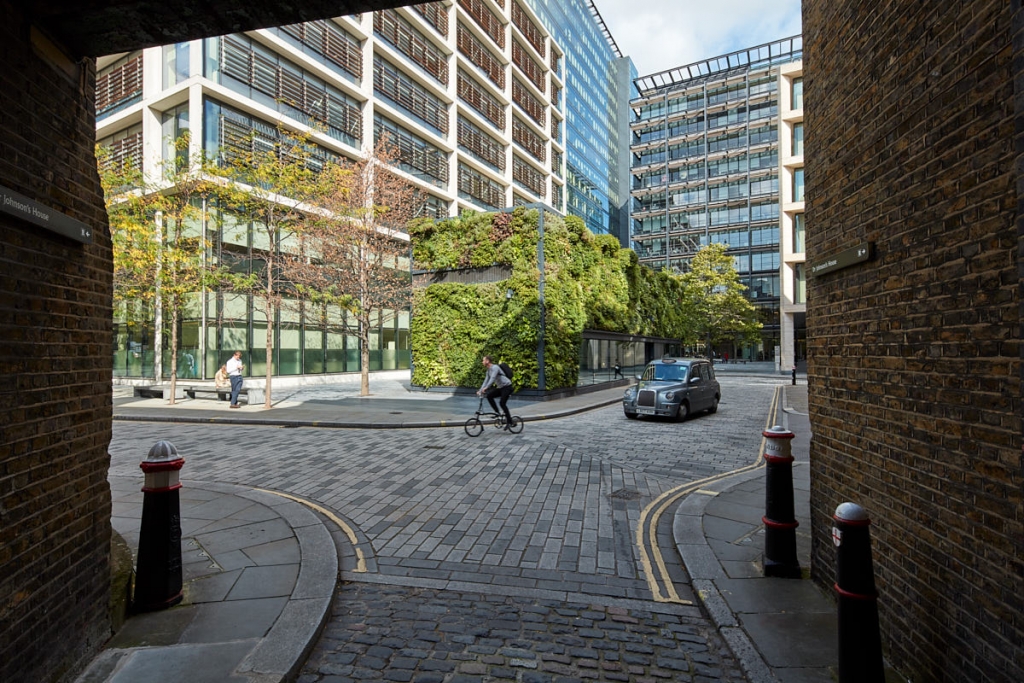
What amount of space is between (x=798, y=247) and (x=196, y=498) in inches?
1660

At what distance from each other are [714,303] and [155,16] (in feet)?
148

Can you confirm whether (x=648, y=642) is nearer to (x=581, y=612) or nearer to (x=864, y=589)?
(x=581, y=612)

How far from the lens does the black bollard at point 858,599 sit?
2.46 m

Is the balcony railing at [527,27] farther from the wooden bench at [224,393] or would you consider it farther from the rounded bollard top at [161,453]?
A: the rounded bollard top at [161,453]

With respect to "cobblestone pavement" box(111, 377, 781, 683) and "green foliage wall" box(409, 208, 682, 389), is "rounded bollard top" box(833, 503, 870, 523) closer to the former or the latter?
"cobblestone pavement" box(111, 377, 781, 683)

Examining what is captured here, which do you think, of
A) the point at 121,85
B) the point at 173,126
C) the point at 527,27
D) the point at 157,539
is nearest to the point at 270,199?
the point at 173,126

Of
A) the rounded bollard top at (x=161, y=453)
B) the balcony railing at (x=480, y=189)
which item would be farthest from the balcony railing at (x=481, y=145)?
the rounded bollard top at (x=161, y=453)

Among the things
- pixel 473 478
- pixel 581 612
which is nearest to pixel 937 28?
pixel 581 612

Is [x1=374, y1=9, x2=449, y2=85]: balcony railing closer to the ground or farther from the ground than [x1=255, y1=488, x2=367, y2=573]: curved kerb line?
farther from the ground

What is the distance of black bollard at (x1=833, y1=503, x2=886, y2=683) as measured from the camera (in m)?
2.46

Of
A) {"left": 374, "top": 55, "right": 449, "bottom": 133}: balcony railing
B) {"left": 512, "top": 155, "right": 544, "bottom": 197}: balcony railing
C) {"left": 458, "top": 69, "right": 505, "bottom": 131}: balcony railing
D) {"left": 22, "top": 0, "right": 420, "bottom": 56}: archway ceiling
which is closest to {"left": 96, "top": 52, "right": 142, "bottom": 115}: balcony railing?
{"left": 374, "top": 55, "right": 449, "bottom": 133}: balcony railing

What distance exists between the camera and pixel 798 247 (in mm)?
39094

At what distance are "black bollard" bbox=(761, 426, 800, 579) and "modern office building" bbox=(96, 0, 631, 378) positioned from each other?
64.1 feet

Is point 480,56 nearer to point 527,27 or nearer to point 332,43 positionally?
point 527,27
